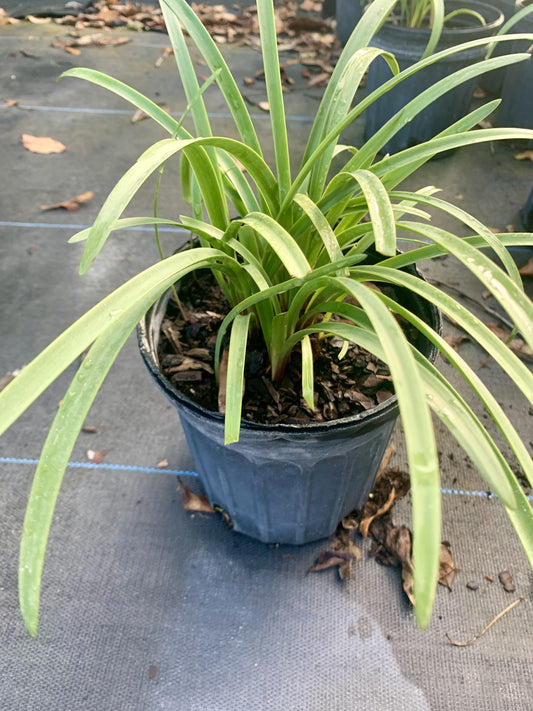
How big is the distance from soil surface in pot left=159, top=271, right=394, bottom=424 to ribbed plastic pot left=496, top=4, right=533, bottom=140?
173 cm

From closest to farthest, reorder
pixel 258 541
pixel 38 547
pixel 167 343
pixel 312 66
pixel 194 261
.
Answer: pixel 38 547 → pixel 194 261 → pixel 167 343 → pixel 258 541 → pixel 312 66

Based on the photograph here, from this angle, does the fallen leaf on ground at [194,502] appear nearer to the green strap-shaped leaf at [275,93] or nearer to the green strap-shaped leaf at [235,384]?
the green strap-shaped leaf at [235,384]

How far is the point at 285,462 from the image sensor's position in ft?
2.43

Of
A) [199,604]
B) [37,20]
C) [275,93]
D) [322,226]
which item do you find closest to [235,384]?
[322,226]

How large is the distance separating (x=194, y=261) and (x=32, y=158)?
5.60 feet

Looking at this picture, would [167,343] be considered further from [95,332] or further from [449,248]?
[449,248]

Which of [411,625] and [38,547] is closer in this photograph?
[38,547]

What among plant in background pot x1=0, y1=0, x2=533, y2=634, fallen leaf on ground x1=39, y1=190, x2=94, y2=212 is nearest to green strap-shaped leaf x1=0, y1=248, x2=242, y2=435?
plant in background pot x1=0, y1=0, x2=533, y2=634

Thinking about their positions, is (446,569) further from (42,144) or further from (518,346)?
(42,144)

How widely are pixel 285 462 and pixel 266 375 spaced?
0.14 metres

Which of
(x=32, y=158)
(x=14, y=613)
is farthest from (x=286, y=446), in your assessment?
(x=32, y=158)

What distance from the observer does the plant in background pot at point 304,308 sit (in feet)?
1.40

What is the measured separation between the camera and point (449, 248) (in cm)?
51

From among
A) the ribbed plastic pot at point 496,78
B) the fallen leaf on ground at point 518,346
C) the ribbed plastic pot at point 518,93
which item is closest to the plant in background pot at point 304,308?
the fallen leaf on ground at point 518,346
